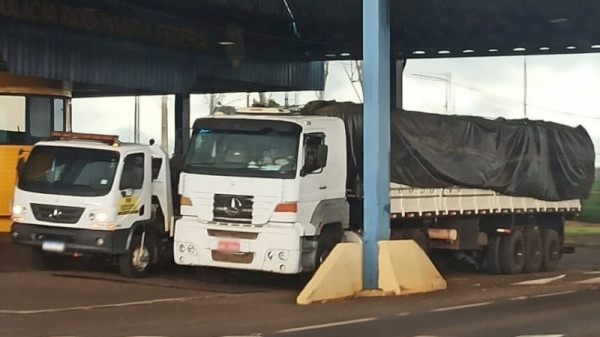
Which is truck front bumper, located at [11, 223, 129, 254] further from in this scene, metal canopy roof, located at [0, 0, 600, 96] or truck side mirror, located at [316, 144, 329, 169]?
metal canopy roof, located at [0, 0, 600, 96]

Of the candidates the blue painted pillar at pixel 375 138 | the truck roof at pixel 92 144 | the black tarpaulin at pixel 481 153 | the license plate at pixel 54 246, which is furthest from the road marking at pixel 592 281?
the license plate at pixel 54 246

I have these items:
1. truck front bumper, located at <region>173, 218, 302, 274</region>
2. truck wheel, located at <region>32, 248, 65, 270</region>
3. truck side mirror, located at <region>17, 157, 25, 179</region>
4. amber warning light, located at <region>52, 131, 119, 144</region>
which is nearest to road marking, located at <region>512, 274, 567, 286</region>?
truck front bumper, located at <region>173, 218, 302, 274</region>

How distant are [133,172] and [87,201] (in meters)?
1.04

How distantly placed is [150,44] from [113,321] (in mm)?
16917

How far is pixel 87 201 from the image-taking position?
62.3ft

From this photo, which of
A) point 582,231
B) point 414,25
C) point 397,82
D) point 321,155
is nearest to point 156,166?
point 321,155

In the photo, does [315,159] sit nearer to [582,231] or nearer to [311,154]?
[311,154]

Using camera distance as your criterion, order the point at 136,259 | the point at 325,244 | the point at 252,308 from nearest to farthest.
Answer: the point at 252,308
the point at 325,244
the point at 136,259

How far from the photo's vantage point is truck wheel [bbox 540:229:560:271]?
26.2m

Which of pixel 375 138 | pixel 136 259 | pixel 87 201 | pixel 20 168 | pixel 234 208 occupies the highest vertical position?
pixel 375 138

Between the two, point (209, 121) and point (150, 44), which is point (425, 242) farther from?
point (150, 44)

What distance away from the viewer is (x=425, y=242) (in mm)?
21766

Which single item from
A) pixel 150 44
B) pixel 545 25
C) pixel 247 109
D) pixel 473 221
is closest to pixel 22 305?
pixel 247 109

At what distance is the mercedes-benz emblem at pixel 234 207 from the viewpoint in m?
18.2
